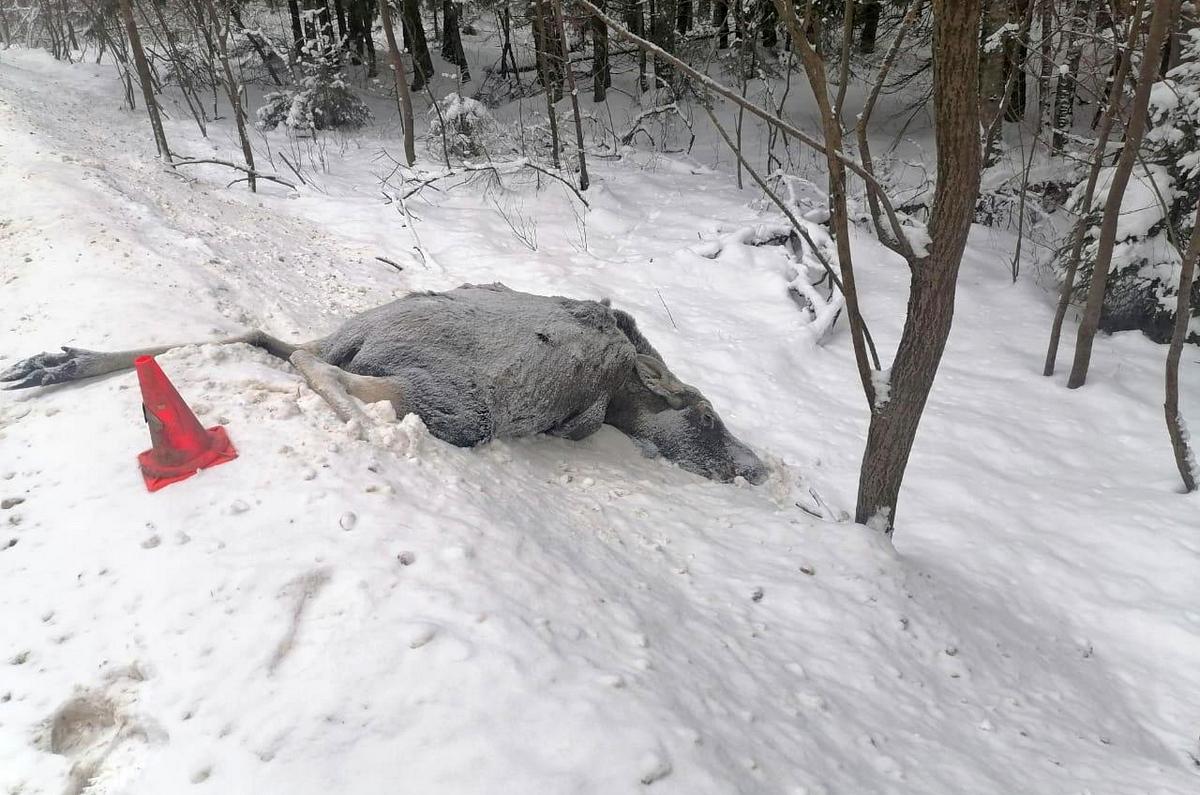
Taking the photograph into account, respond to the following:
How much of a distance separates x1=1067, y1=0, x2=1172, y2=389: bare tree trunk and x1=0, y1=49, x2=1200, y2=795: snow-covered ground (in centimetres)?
38

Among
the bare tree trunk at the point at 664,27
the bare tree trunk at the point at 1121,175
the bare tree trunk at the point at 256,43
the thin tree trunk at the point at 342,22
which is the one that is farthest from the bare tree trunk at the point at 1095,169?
the bare tree trunk at the point at 256,43

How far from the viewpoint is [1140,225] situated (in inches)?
239

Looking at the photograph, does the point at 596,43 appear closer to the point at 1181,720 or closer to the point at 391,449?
the point at 391,449

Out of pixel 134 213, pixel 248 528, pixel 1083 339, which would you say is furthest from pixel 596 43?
pixel 248 528

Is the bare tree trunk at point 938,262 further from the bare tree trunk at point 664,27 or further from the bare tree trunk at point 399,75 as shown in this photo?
the bare tree trunk at point 664,27

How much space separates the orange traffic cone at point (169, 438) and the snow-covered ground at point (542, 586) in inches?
3.4

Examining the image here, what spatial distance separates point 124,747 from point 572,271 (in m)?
6.01

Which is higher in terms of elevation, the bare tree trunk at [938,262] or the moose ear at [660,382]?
the bare tree trunk at [938,262]

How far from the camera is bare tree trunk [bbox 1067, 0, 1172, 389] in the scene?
12.6 feet

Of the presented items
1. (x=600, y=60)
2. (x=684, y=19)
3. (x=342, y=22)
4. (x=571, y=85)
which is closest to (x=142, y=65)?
(x=571, y=85)

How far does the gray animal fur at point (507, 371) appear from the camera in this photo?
3.07 m

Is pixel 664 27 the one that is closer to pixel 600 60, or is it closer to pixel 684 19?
pixel 600 60

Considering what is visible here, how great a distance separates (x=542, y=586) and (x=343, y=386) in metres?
1.45

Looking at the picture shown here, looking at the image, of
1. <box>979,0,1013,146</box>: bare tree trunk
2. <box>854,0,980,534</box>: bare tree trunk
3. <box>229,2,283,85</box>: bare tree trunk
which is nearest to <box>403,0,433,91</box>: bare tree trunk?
<box>229,2,283,85</box>: bare tree trunk
